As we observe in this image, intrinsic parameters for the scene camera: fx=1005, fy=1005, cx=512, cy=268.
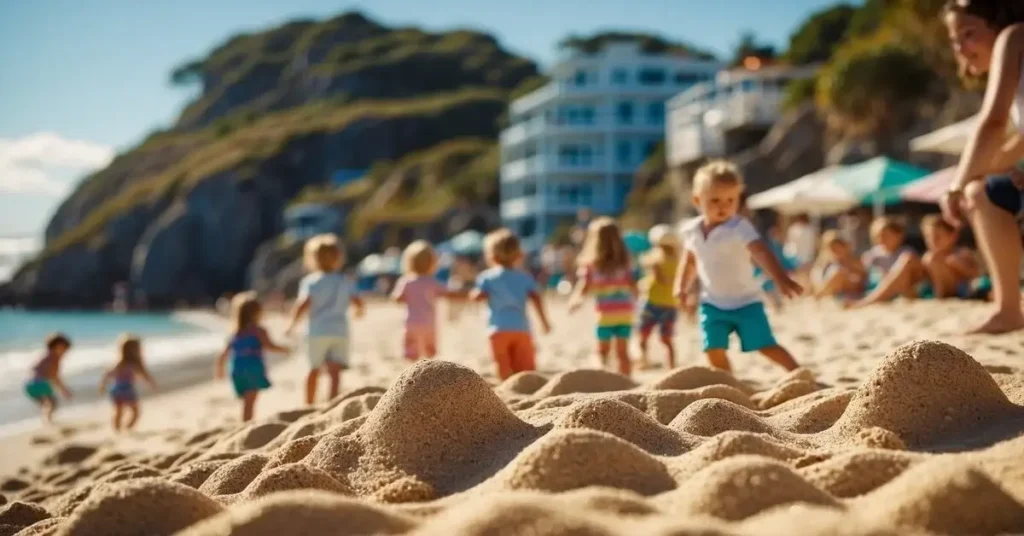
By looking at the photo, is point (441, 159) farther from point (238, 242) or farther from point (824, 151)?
point (824, 151)

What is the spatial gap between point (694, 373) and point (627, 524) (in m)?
2.38

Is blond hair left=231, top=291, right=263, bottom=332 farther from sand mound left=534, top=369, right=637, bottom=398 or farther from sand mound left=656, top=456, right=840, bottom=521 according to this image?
sand mound left=656, top=456, right=840, bottom=521

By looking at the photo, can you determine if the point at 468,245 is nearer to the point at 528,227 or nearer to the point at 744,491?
the point at 528,227

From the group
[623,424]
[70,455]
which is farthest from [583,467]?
[70,455]

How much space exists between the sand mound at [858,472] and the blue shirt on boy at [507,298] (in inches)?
164

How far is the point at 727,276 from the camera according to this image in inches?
205

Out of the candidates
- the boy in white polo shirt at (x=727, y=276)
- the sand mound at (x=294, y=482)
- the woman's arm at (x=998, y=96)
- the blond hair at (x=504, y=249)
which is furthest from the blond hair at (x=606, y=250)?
the sand mound at (x=294, y=482)

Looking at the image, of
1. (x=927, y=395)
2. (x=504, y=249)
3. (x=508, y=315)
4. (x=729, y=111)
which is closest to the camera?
(x=927, y=395)

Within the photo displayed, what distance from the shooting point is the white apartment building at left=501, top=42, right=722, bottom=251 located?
51.2m

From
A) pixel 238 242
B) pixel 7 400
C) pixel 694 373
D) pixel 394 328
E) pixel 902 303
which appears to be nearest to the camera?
pixel 694 373

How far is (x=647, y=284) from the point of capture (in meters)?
8.48

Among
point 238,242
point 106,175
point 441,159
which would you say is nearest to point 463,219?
point 441,159

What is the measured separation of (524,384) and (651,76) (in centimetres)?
4998

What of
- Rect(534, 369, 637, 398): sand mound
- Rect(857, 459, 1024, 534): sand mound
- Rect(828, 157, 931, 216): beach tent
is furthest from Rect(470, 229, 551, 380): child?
Rect(828, 157, 931, 216): beach tent
